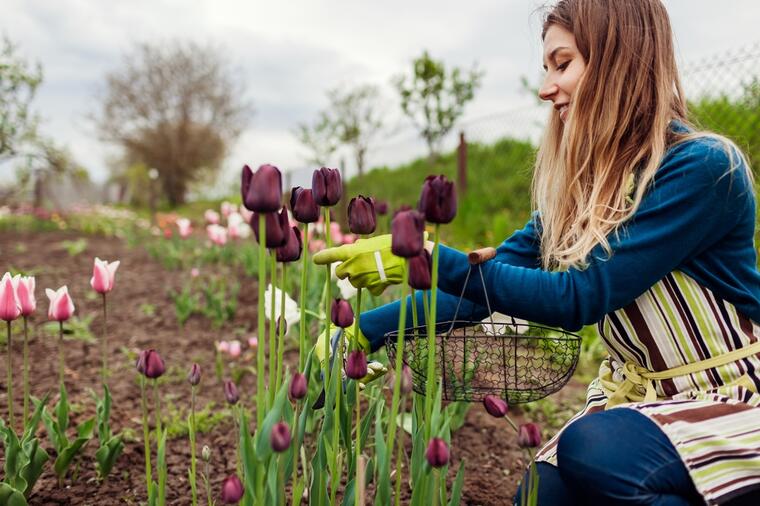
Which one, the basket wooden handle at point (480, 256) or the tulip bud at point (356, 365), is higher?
the basket wooden handle at point (480, 256)

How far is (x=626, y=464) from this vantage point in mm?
1059

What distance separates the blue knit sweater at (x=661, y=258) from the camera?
1.14 m

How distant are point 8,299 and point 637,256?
1247mm

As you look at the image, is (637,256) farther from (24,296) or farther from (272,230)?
(24,296)

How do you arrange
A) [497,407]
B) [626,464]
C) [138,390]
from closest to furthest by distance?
1. [497,407]
2. [626,464]
3. [138,390]

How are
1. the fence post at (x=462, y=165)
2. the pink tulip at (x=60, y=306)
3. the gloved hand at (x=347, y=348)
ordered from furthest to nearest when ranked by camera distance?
the fence post at (x=462, y=165) → the pink tulip at (x=60, y=306) → the gloved hand at (x=347, y=348)

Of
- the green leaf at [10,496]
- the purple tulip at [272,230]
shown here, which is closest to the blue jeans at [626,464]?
the purple tulip at [272,230]

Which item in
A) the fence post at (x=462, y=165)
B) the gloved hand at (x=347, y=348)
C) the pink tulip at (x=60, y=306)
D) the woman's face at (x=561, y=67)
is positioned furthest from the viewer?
the fence post at (x=462, y=165)

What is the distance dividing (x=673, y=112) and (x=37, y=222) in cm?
909

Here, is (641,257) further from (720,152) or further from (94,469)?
(94,469)

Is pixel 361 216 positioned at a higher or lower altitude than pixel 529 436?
higher

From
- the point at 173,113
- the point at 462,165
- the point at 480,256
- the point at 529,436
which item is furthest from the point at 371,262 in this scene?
the point at 173,113

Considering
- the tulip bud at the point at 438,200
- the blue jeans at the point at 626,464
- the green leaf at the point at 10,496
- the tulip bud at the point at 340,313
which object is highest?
the tulip bud at the point at 438,200

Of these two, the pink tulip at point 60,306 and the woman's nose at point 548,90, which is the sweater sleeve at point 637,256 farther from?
the pink tulip at point 60,306
